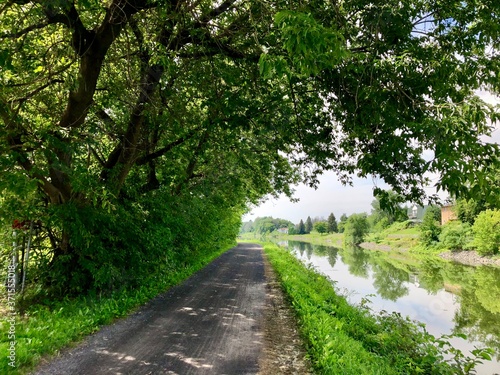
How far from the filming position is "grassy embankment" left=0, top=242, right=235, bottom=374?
4703 mm

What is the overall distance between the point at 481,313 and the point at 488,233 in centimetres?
2354

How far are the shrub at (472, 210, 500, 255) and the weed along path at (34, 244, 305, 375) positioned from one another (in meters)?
31.2

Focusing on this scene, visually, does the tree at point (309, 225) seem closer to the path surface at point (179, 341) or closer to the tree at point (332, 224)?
the tree at point (332, 224)

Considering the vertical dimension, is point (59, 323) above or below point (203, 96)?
below

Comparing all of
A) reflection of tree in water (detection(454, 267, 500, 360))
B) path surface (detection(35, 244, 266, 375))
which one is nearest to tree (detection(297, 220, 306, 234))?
reflection of tree in water (detection(454, 267, 500, 360))

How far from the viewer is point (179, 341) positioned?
583cm

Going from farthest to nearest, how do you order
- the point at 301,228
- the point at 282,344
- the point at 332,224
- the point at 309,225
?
the point at 309,225 < the point at 301,228 < the point at 332,224 < the point at 282,344

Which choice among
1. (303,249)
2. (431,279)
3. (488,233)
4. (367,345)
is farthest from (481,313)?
(303,249)

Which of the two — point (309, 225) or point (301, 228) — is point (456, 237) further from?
point (309, 225)

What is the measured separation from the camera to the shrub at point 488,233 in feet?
102

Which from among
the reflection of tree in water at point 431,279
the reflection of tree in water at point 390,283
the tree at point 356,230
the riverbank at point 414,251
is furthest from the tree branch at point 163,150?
the tree at point 356,230

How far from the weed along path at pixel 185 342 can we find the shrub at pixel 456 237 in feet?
123

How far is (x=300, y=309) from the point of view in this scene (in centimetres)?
798

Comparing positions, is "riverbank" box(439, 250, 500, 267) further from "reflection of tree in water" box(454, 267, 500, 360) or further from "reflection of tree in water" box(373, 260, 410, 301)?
"reflection of tree in water" box(454, 267, 500, 360)
